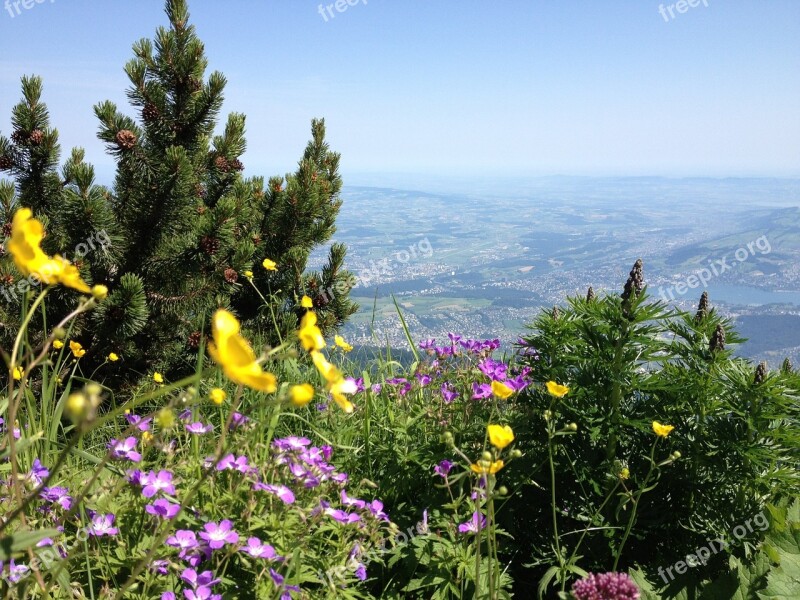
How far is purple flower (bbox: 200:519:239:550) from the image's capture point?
4.64 ft

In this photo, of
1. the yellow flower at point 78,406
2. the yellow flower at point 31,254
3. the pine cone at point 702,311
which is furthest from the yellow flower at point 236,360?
the pine cone at point 702,311

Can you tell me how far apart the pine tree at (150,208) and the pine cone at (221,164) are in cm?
1

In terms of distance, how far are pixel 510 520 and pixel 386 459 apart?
1.90ft

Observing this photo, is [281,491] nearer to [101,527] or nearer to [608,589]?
[101,527]

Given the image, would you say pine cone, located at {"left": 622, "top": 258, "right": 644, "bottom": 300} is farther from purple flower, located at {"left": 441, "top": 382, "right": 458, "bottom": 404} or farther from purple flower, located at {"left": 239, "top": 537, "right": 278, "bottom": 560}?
purple flower, located at {"left": 239, "top": 537, "right": 278, "bottom": 560}

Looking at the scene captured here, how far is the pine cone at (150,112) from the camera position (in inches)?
174

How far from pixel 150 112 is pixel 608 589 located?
4611 millimetres

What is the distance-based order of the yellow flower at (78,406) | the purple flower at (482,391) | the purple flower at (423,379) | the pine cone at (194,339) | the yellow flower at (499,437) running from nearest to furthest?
1. the yellow flower at (78,406)
2. the yellow flower at (499,437)
3. the purple flower at (482,391)
4. the purple flower at (423,379)
5. the pine cone at (194,339)

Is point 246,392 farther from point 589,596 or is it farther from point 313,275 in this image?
point 313,275

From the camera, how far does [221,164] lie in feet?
16.4

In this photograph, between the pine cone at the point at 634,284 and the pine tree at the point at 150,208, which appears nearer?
the pine cone at the point at 634,284

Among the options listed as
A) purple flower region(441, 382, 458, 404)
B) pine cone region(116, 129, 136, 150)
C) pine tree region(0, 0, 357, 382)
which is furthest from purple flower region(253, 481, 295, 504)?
pine cone region(116, 129, 136, 150)

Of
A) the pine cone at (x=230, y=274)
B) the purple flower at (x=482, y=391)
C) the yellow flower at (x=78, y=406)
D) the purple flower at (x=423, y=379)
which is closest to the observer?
the yellow flower at (x=78, y=406)

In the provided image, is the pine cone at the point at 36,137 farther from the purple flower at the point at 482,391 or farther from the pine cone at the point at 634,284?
the pine cone at the point at 634,284
